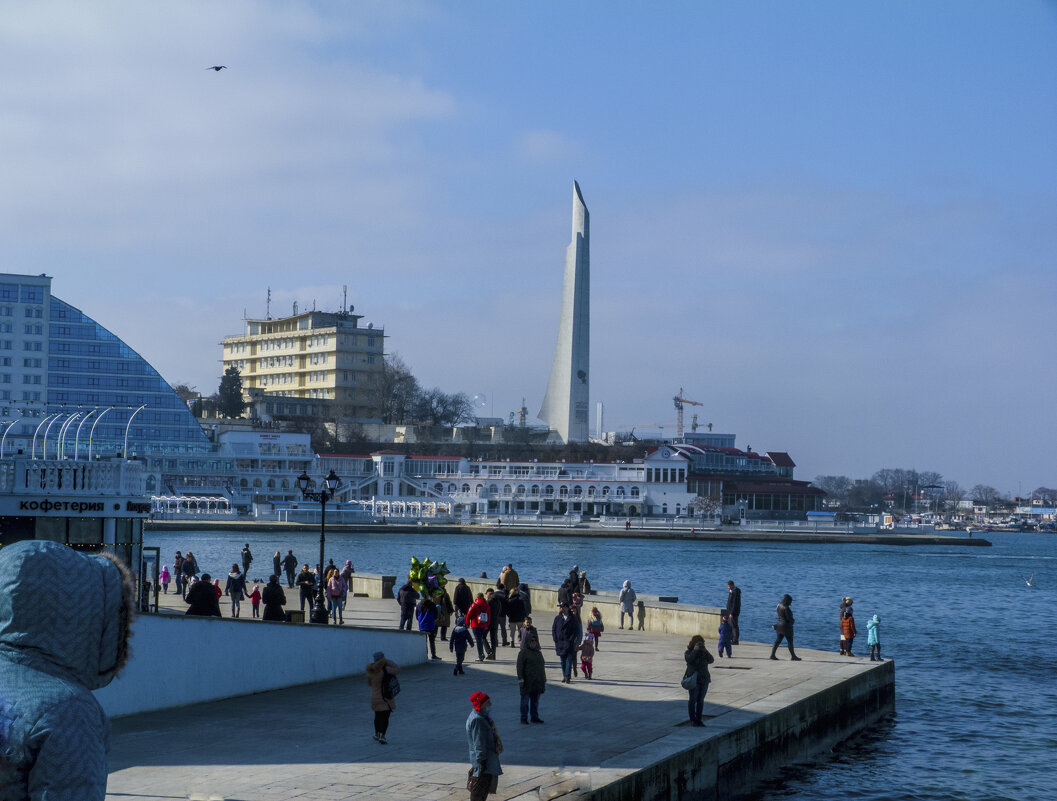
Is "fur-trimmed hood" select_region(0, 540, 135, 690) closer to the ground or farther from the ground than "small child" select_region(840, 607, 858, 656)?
farther from the ground

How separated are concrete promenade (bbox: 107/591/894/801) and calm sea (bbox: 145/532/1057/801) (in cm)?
105

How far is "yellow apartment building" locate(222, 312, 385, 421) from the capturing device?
172m

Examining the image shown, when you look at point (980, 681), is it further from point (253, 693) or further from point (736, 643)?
point (253, 693)

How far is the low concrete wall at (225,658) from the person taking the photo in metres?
15.5

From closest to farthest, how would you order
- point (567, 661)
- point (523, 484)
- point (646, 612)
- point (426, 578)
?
point (567, 661), point (426, 578), point (646, 612), point (523, 484)

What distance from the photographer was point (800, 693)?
18891 millimetres

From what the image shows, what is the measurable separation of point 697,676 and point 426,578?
31.2 feet

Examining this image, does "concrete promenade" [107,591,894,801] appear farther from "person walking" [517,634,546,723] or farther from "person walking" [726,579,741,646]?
"person walking" [726,579,741,646]

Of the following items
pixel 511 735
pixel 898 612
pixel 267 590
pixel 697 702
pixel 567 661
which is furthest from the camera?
pixel 898 612

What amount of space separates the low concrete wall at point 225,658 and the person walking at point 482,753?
4896 mm

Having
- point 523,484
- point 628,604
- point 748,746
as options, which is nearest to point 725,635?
point 628,604

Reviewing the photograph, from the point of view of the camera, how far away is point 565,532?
422 ft

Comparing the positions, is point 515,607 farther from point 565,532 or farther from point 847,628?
point 565,532

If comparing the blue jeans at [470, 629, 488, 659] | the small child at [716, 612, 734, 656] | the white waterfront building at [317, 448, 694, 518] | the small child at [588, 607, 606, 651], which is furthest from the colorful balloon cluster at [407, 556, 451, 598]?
the white waterfront building at [317, 448, 694, 518]
